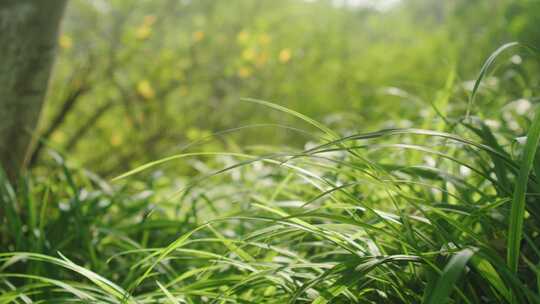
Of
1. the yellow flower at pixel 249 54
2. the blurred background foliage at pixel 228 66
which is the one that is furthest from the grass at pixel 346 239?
the yellow flower at pixel 249 54

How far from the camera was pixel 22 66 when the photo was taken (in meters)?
2.27

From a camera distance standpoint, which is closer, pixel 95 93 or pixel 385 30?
pixel 95 93

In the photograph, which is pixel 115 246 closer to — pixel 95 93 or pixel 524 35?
pixel 524 35

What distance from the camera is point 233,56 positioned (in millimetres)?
8172

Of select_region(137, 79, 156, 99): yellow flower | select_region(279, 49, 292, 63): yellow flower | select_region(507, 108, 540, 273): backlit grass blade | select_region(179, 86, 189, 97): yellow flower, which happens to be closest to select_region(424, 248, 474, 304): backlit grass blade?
select_region(507, 108, 540, 273): backlit grass blade

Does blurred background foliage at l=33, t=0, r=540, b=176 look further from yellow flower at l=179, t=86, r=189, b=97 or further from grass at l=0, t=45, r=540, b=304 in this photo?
grass at l=0, t=45, r=540, b=304

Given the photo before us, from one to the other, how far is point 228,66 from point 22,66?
4.91 metres

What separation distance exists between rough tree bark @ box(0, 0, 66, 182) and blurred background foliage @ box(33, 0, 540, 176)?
118 inches

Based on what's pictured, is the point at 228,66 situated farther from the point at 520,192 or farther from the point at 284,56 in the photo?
the point at 520,192

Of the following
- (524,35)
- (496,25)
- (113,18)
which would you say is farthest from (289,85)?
(524,35)

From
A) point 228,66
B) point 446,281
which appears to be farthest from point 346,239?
point 228,66

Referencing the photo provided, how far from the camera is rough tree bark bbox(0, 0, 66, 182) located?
2.23 meters

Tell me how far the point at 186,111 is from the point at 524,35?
4.35 metres

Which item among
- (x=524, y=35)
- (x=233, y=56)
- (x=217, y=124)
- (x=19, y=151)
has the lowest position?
(x=217, y=124)
